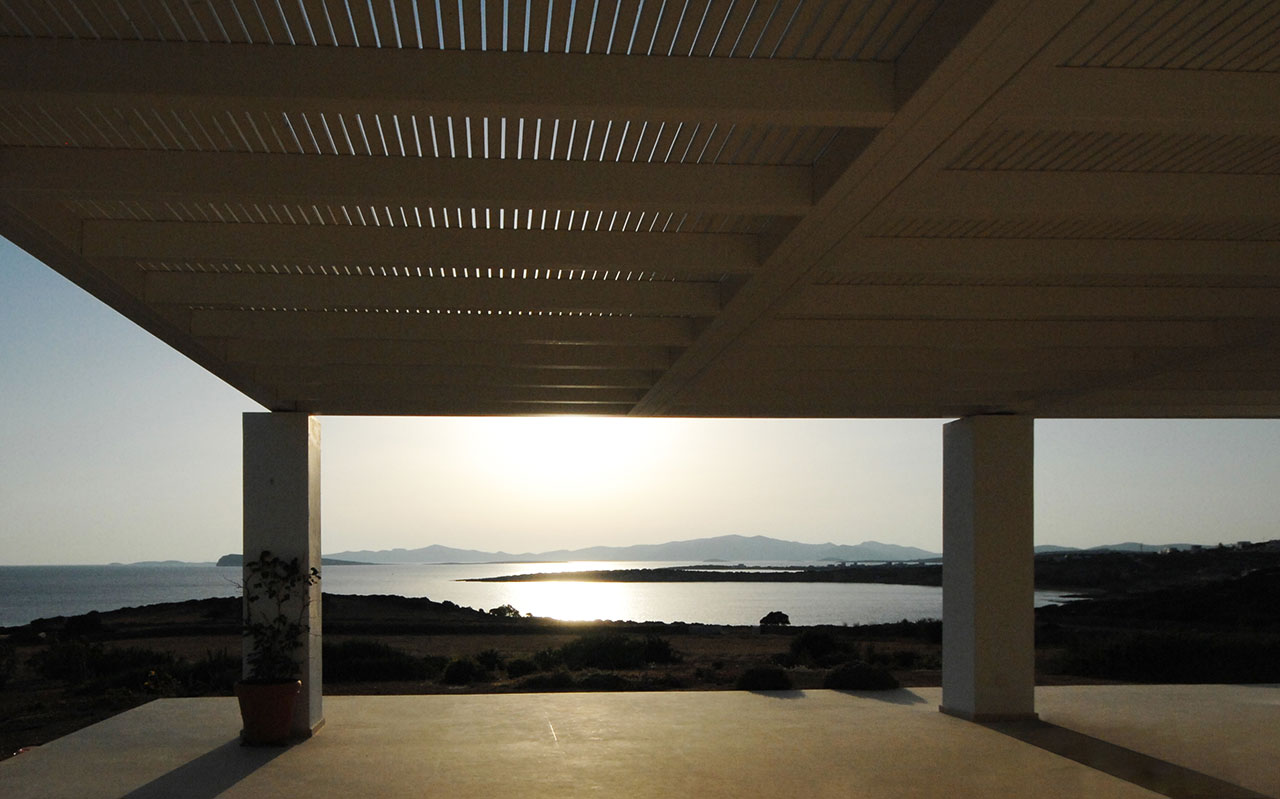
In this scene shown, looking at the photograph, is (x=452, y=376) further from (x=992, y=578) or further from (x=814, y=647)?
(x=814, y=647)

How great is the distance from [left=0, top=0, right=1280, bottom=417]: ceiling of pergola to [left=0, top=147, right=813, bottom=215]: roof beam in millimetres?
12

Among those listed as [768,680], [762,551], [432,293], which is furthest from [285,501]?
[762,551]

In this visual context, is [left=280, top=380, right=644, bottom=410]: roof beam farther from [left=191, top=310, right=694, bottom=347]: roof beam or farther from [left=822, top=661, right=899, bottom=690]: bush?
[left=822, top=661, right=899, bottom=690]: bush

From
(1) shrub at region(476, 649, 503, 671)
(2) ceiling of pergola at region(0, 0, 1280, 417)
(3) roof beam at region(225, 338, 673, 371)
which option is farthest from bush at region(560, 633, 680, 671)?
(2) ceiling of pergola at region(0, 0, 1280, 417)

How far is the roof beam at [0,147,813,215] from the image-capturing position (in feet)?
14.5

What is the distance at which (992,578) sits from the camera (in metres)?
10.4

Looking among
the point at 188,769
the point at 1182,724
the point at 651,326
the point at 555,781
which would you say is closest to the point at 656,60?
the point at 651,326

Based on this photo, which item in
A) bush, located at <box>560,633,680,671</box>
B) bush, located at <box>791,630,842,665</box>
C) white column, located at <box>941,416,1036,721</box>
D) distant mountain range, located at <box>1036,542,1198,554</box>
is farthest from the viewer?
distant mountain range, located at <box>1036,542,1198,554</box>

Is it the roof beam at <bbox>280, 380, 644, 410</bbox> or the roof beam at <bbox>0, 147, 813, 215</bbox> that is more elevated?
the roof beam at <bbox>0, 147, 813, 215</bbox>

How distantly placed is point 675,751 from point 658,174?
18.4 feet

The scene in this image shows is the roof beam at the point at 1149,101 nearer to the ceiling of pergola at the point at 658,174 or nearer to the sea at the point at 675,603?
the ceiling of pergola at the point at 658,174

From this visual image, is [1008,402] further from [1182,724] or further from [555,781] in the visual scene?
[555,781]

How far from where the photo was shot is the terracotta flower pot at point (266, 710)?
8945mm

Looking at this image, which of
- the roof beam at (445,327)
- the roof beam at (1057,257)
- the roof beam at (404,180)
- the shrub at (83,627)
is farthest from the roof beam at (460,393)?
the shrub at (83,627)
